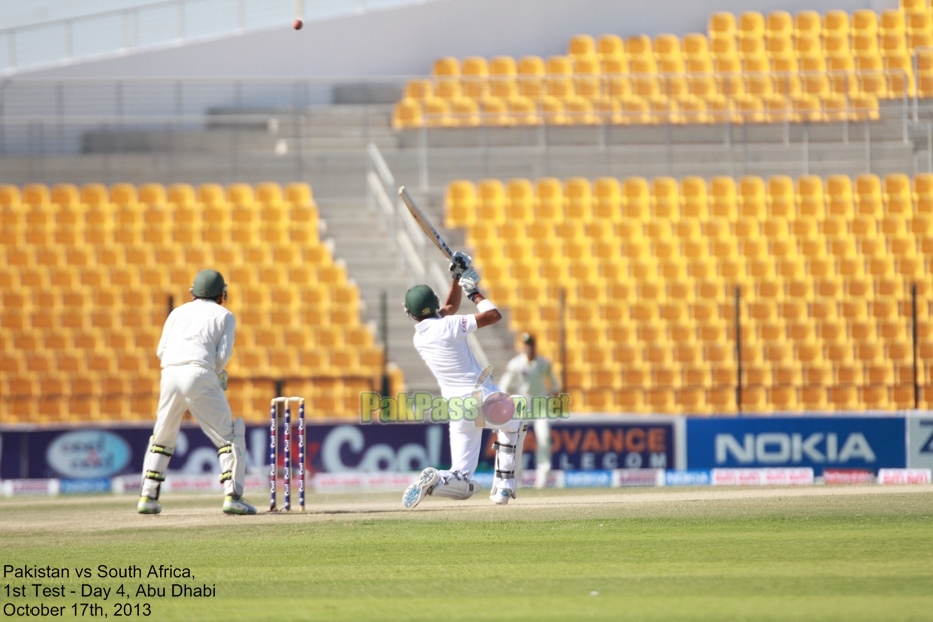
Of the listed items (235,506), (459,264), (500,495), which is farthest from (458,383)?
(235,506)

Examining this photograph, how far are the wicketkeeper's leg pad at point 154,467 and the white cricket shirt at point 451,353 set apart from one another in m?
2.14

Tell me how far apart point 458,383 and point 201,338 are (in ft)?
6.62

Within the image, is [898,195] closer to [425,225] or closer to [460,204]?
[460,204]

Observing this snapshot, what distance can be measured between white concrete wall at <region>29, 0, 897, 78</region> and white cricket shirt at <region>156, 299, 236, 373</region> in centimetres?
1508

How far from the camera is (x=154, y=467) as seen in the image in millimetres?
10789

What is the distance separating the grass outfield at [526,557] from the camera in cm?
646

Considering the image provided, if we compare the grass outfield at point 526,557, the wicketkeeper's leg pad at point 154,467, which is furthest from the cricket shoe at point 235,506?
the wicketkeeper's leg pad at point 154,467

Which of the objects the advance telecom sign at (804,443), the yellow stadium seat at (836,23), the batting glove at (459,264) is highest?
the yellow stadium seat at (836,23)

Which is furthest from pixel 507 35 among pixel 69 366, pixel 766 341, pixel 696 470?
pixel 696 470

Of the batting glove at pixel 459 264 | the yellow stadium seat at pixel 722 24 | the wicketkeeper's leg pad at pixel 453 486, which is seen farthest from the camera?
the yellow stadium seat at pixel 722 24

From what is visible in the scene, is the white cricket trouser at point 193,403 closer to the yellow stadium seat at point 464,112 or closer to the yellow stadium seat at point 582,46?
the yellow stadium seat at point 464,112

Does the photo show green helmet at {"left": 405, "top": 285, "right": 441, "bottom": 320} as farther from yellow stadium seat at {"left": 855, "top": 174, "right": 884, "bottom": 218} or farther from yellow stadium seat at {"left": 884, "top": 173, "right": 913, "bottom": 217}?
yellow stadium seat at {"left": 884, "top": 173, "right": 913, "bottom": 217}

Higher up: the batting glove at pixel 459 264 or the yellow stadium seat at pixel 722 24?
the yellow stadium seat at pixel 722 24

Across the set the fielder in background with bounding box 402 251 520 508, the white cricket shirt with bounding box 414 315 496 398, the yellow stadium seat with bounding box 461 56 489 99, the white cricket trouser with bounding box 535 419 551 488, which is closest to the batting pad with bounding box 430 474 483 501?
the fielder in background with bounding box 402 251 520 508
